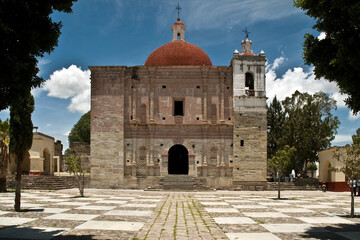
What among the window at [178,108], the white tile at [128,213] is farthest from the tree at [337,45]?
the window at [178,108]

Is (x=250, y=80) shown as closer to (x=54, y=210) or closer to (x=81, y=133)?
(x=54, y=210)

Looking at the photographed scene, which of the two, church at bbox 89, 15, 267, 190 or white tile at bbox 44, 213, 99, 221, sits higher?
church at bbox 89, 15, 267, 190

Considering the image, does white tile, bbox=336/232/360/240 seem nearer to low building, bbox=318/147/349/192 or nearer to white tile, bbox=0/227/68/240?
white tile, bbox=0/227/68/240

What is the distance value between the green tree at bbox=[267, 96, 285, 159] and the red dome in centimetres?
1175

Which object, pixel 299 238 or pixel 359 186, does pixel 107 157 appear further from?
pixel 299 238

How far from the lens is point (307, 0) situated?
353 inches

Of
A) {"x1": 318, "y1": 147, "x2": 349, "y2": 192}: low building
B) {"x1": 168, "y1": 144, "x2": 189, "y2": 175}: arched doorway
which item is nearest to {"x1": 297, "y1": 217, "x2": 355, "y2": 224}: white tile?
{"x1": 318, "y1": 147, "x2": 349, "y2": 192}: low building

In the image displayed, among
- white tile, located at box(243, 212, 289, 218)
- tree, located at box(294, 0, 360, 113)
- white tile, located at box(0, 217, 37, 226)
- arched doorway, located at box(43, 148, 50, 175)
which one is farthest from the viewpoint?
arched doorway, located at box(43, 148, 50, 175)

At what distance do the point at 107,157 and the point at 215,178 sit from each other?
27.4 ft

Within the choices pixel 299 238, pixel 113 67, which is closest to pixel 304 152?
pixel 113 67

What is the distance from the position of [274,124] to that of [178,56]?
1466 centimetres

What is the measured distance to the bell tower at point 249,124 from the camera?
2773 cm

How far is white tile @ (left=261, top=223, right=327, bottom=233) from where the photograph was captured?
9.59 meters

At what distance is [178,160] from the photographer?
101 feet
